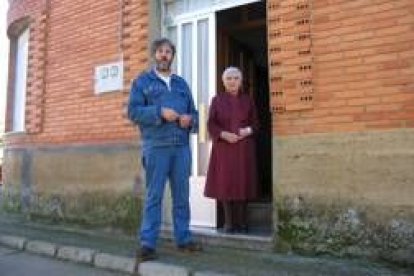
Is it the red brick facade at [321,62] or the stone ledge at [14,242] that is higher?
the red brick facade at [321,62]

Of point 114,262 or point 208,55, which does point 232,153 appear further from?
point 114,262

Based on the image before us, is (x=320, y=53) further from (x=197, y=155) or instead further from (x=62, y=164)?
(x=62, y=164)

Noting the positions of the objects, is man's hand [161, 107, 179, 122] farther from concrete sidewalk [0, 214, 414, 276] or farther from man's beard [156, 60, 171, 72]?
concrete sidewalk [0, 214, 414, 276]

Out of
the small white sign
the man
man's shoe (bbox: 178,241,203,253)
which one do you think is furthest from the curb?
the small white sign

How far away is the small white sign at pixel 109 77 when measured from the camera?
866 centimetres

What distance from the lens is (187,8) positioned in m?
8.33

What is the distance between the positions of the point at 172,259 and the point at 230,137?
162 centimetres

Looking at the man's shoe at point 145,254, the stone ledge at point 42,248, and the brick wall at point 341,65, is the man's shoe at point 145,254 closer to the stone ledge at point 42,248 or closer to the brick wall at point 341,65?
the stone ledge at point 42,248

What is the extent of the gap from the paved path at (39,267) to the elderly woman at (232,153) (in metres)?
1.60

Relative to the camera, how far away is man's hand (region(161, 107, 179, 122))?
600 centimetres

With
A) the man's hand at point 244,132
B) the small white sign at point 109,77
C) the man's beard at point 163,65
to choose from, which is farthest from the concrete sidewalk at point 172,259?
the small white sign at point 109,77

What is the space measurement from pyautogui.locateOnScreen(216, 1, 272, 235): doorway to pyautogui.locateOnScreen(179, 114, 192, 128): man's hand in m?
1.84

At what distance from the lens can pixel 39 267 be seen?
668 centimetres

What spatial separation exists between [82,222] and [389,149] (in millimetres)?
4920
